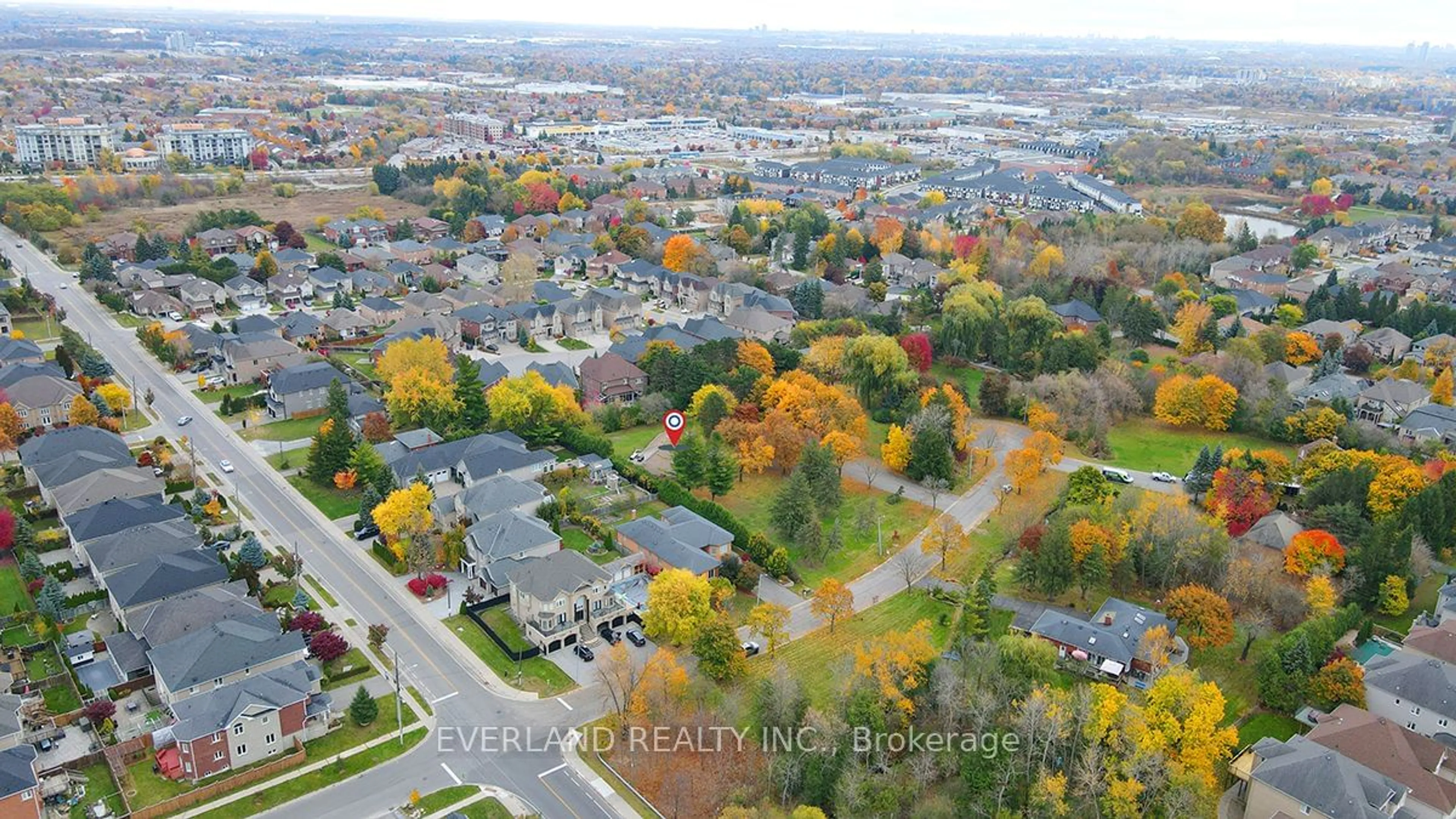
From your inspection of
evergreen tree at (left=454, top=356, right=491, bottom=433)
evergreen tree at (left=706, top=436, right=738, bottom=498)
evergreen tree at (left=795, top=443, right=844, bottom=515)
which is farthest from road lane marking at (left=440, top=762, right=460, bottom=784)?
evergreen tree at (left=454, top=356, right=491, bottom=433)

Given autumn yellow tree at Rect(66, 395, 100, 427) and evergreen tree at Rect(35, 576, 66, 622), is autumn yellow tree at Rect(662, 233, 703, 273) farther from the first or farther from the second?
evergreen tree at Rect(35, 576, 66, 622)

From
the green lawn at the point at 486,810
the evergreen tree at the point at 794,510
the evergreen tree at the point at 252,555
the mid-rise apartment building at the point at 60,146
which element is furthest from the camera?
the mid-rise apartment building at the point at 60,146

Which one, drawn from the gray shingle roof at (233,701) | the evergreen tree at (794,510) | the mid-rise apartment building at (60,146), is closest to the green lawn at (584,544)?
the evergreen tree at (794,510)

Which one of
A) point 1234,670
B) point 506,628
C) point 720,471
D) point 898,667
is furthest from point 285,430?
point 1234,670

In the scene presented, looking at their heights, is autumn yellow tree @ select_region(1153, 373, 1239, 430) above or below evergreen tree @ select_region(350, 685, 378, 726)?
above

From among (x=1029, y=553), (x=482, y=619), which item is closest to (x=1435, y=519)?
(x=1029, y=553)

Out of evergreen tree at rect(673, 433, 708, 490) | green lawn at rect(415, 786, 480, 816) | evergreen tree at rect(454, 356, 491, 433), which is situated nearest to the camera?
green lawn at rect(415, 786, 480, 816)

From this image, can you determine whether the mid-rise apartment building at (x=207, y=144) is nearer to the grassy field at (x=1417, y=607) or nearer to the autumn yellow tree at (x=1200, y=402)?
the autumn yellow tree at (x=1200, y=402)
